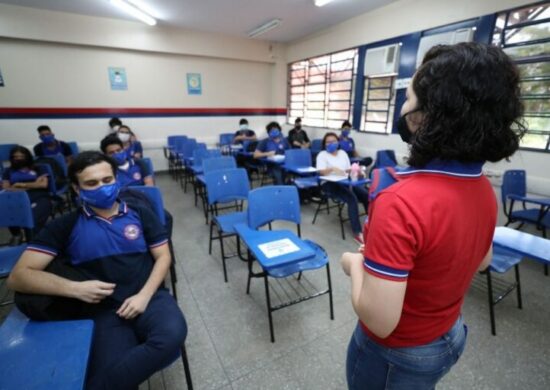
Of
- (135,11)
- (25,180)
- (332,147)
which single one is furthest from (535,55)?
(25,180)

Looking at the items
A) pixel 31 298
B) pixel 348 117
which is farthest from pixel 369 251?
pixel 348 117

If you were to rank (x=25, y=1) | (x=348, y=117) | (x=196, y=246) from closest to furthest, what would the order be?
(x=196, y=246) < (x=25, y=1) < (x=348, y=117)

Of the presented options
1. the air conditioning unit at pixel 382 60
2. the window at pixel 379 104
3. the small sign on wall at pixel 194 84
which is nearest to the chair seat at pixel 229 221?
the window at pixel 379 104

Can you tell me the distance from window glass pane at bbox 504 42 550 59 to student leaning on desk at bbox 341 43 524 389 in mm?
3690

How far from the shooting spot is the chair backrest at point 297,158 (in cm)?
425

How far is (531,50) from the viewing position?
Answer: 320 cm

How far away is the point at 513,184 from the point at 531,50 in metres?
1.69

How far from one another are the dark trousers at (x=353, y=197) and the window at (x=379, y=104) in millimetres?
2240

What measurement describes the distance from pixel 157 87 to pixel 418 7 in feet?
18.5

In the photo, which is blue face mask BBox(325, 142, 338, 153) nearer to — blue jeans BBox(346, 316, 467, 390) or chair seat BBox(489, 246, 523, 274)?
chair seat BBox(489, 246, 523, 274)

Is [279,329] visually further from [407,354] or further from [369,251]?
[369,251]

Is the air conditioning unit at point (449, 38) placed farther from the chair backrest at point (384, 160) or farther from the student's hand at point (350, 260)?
the student's hand at point (350, 260)

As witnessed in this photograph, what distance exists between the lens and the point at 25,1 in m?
4.52

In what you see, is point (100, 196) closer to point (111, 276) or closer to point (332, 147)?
point (111, 276)
